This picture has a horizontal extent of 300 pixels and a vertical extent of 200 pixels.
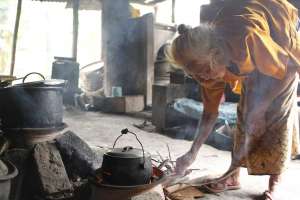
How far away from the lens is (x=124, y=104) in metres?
9.19

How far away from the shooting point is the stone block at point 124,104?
922cm

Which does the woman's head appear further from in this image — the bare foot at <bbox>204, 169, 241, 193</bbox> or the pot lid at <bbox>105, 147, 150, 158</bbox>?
the bare foot at <bbox>204, 169, 241, 193</bbox>

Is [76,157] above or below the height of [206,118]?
below

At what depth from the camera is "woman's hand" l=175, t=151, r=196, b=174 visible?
3.12m

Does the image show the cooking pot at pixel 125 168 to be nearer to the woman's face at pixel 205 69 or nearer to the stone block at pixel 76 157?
the woman's face at pixel 205 69

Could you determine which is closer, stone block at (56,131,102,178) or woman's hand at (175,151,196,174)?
woman's hand at (175,151,196,174)

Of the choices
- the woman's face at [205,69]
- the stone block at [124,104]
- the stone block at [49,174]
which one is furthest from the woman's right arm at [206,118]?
the stone block at [124,104]

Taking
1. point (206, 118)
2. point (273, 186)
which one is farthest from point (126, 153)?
point (273, 186)

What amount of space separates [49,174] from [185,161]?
127 cm

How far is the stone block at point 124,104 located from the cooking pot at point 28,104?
221 inches

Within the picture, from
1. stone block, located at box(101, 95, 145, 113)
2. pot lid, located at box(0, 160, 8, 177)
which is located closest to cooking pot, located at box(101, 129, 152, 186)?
pot lid, located at box(0, 160, 8, 177)

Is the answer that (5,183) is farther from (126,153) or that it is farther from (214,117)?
(214,117)

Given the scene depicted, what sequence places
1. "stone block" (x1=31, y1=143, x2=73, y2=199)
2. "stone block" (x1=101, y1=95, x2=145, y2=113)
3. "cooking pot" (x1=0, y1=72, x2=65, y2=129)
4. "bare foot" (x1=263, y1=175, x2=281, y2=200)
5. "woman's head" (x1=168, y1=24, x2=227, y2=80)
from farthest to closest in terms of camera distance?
"stone block" (x1=101, y1=95, x2=145, y2=113), "cooking pot" (x1=0, y1=72, x2=65, y2=129), "bare foot" (x1=263, y1=175, x2=281, y2=200), "stone block" (x1=31, y1=143, x2=73, y2=199), "woman's head" (x1=168, y1=24, x2=227, y2=80)

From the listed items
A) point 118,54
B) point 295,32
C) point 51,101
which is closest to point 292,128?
point 295,32
